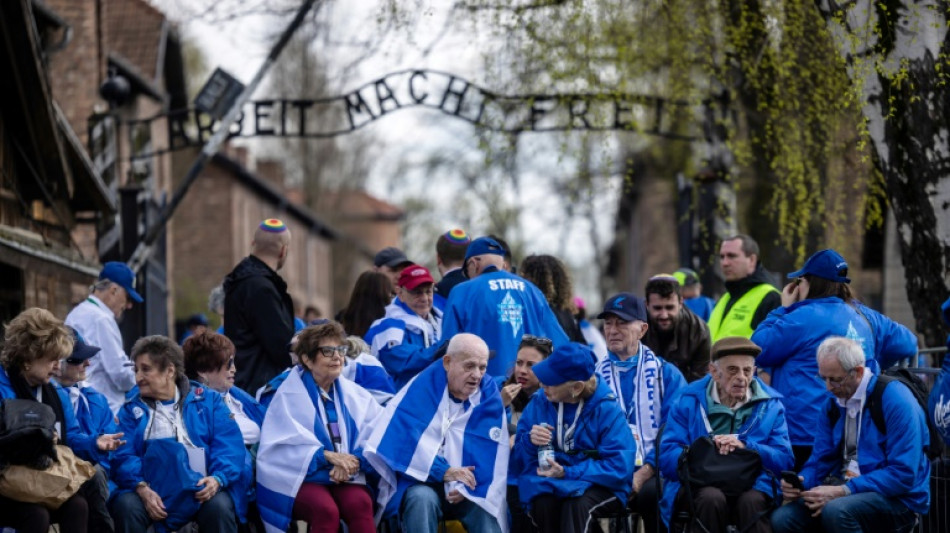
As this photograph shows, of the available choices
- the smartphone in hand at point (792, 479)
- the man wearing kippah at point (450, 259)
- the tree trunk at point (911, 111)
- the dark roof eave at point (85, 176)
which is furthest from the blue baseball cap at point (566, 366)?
the dark roof eave at point (85, 176)

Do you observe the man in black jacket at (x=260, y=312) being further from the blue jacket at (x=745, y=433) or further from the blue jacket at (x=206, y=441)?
the blue jacket at (x=745, y=433)

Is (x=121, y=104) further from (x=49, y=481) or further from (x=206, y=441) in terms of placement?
(x=49, y=481)

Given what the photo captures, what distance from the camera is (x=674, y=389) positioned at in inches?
370

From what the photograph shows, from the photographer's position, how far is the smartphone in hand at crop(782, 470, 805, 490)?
8477 mm

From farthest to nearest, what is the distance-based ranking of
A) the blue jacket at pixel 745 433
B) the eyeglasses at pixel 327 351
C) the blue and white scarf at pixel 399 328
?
the blue and white scarf at pixel 399 328, the eyeglasses at pixel 327 351, the blue jacket at pixel 745 433

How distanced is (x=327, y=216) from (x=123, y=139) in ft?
84.3

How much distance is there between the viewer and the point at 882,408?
27.2 feet

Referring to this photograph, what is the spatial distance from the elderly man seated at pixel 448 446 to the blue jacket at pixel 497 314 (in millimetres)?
764

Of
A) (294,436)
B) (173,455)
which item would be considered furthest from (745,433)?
(173,455)

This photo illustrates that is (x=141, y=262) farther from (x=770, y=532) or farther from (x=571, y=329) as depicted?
Answer: (x=770, y=532)

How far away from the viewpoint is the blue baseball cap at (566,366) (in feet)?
28.3

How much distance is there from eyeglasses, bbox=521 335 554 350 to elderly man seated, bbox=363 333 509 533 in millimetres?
515

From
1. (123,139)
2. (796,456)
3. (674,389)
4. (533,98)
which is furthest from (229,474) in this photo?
(123,139)

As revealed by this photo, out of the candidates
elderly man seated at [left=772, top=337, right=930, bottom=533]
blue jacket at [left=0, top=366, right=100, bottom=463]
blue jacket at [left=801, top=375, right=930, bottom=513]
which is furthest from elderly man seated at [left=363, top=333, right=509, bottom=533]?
blue jacket at [left=801, top=375, right=930, bottom=513]
